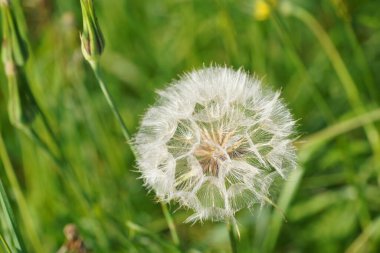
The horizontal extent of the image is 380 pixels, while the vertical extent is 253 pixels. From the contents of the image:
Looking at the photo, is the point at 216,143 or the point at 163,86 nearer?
the point at 216,143

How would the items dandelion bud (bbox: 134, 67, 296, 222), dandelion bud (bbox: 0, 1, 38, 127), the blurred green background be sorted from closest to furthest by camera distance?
dandelion bud (bbox: 134, 67, 296, 222) < dandelion bud (bbox: 0, 1, 38, 127) < the blurred green background

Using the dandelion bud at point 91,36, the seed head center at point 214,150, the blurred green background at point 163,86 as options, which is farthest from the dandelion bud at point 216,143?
the blurred green background at point 163,86

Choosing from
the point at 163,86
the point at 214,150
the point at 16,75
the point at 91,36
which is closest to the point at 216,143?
the point at 214,150

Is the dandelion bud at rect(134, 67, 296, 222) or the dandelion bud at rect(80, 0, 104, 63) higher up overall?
the dandelion bud at rect(80, 0, 104, 63)

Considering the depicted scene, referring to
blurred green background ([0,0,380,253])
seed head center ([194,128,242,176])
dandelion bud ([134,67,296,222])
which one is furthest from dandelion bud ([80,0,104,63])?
blurred green background ([0,0,380,253])

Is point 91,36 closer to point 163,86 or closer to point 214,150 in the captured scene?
point 214,150

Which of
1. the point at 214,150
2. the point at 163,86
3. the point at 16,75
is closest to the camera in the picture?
the point at 214,150

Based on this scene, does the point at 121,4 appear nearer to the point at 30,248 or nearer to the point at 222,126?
the point at 30,248

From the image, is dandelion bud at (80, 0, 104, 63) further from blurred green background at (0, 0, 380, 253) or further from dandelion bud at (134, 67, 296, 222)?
blurred green background at (0, 0, 380, 253)
